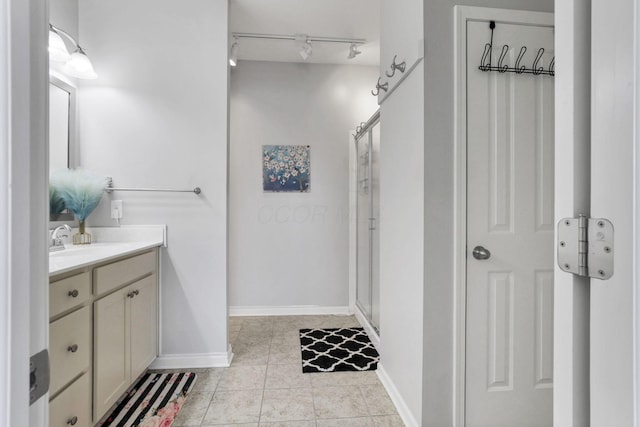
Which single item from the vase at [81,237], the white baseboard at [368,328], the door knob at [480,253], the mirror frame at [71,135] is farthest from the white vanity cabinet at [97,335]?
the door knob at [480,253]

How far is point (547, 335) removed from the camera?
1508mm

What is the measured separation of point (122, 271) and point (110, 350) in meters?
0.41

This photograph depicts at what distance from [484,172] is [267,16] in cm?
222

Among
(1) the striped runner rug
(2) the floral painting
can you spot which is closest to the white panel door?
(1) the striped runner rug

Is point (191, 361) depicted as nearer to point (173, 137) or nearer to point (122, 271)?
point (122, 271)

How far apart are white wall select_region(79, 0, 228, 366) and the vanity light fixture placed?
0.93 feet

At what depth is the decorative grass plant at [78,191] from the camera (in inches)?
74.0

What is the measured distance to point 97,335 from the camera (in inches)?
57.3

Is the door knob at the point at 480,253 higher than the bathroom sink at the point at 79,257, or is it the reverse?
the door knob at the point at 480,253

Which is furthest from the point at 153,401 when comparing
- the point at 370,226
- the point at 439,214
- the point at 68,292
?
the point at 370,226

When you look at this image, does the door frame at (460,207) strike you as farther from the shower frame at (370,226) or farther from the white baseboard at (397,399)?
the shower frame at (370,226)

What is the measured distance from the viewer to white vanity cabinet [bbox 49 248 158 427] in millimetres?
1219

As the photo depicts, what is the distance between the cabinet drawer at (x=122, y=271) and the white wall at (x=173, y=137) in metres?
0.20

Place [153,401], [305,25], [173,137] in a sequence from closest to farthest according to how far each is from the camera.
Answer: [153,401] → [173,137] → [305,25]
